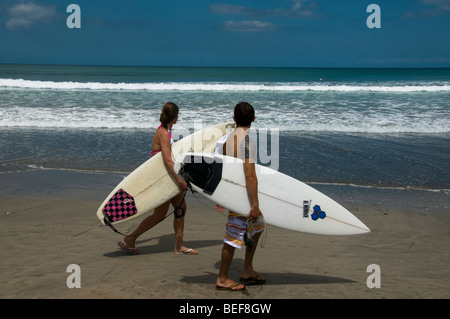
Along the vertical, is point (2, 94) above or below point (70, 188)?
above

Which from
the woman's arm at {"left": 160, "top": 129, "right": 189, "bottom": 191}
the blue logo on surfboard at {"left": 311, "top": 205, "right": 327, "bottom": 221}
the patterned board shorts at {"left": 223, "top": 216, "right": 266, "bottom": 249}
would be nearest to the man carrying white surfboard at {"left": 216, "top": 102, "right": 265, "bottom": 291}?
the patterned board shorts at {"left": 223, "top": 216, "right": 266, "bottom": 249}

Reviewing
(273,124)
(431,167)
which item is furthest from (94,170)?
(273,124)

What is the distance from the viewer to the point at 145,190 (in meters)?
4.05

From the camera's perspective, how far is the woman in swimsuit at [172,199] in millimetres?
3805

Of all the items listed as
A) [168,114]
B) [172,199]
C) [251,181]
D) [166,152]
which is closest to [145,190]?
[172,199]

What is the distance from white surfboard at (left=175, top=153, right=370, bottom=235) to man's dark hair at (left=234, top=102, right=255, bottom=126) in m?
0.35

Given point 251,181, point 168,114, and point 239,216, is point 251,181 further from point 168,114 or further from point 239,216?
point 168,114

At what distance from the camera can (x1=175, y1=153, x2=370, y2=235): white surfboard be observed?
3385 millimetres

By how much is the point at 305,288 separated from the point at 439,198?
3574 millimetres

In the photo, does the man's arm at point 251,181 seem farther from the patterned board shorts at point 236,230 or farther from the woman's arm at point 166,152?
the woman's arm at point 166,152

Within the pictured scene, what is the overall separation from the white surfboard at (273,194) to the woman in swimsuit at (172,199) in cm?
29

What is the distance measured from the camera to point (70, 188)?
243 inches

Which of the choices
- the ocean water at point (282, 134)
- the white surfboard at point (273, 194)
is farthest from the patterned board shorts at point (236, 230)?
the ocean water at point (282, 134)
